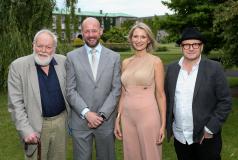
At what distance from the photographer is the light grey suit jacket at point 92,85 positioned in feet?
14.2

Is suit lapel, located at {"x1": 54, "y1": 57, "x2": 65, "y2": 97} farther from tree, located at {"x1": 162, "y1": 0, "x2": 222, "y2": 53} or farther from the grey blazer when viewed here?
tree, located at {"x1": 162, "y1": 0, "x2": 222, "y2": 53}

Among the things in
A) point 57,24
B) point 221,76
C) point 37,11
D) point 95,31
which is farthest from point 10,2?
point 221,76

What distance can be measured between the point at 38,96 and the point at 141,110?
107cm

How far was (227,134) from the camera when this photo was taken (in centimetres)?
814

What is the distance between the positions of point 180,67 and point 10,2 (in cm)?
1035

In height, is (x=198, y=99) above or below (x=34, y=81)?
below

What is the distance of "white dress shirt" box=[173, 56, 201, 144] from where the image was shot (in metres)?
4.03

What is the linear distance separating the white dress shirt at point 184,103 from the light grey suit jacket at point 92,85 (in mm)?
678

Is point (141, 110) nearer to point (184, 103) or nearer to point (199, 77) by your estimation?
point (184, 103)

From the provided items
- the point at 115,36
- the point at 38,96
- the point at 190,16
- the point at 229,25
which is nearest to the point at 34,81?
the point at 38,96

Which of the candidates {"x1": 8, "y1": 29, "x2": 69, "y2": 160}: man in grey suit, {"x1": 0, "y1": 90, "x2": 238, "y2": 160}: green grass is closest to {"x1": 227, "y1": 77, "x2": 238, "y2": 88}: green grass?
{"x1": 0, "y1": 90, "x2": 238, "y2": 160}: green grass

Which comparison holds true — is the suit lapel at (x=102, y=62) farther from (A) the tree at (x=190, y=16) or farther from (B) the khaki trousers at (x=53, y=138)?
(A) the tree at (x=190, y=16)

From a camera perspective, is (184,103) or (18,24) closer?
(184,103)

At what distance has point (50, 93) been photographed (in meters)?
4.15
